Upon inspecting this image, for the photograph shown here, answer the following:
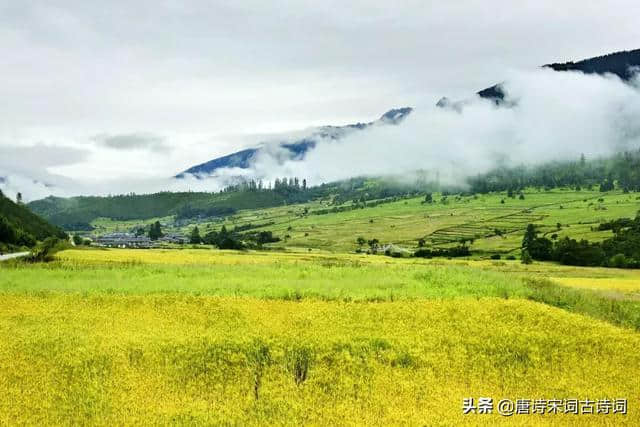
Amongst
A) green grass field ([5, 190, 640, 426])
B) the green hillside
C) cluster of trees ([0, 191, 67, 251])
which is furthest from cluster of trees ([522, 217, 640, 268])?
the green hillside

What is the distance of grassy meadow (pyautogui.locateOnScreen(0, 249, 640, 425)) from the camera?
17516 millimetres

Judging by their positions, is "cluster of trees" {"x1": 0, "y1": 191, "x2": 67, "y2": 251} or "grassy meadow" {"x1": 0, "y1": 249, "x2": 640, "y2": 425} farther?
"cluster of trees" {"x1": 0, "y1": 191, "x2": 67, "y2": 251}

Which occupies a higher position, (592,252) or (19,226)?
(19,226)

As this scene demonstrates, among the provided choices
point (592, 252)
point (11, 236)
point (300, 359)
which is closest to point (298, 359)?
point (300, 359)

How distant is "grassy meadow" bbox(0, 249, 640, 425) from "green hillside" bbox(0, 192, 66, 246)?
102 meters

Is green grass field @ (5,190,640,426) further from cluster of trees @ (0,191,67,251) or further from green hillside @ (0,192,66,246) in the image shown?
green hillside @ (0,192,66,246)

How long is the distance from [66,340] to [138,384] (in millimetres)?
4559

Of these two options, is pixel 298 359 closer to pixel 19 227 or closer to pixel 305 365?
pixel 305 365

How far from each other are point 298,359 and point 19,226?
14603 centimetres

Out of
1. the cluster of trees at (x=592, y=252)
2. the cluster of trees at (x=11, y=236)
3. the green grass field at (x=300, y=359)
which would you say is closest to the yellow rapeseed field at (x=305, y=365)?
the green grass field at (x=300, y=359)

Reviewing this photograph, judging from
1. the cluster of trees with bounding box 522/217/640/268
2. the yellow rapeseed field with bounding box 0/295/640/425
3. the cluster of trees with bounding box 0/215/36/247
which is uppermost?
the cluster of trees with bounding box 0/215/36/247

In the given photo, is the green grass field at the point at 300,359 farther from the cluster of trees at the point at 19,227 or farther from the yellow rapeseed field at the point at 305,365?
the cluster of trees at the point at 19,227

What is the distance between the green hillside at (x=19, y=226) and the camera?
117262mm

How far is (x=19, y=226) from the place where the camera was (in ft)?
470
